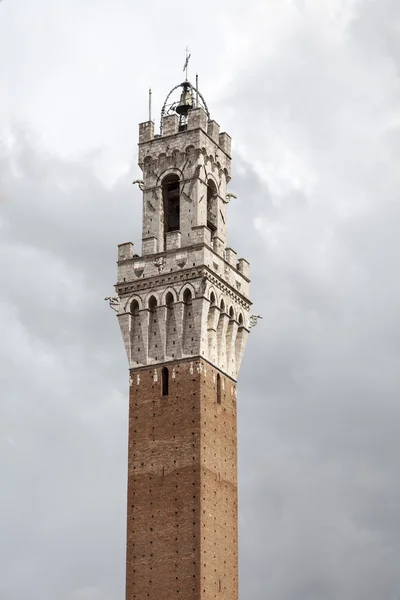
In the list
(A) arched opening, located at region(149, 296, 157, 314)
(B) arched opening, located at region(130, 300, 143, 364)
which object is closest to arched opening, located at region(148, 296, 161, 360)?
(A) arched opening, located at region(149, 296, 157, 314)

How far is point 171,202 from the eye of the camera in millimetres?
73438

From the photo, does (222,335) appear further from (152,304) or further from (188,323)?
(152,304)

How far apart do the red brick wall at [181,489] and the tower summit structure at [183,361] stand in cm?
5

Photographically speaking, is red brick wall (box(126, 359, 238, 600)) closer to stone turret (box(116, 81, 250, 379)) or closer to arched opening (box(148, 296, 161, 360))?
arched opening (box(148, 296, 161, 360))

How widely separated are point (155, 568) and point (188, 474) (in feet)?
14.8

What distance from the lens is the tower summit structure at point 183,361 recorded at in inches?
2534

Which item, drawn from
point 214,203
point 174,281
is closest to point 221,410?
point 174,281

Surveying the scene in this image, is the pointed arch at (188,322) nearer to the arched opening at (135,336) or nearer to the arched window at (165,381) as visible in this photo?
the arched window at (165,381)

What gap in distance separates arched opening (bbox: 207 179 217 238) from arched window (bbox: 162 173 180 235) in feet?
5.18

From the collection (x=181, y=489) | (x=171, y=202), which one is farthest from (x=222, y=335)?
(x=181, y=489)

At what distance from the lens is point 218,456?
6694 cm

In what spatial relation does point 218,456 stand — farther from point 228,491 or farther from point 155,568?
point 155,568

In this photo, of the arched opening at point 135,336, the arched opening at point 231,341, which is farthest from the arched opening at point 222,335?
the arched opening at point 135,336

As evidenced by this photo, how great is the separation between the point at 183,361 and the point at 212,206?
973cm
